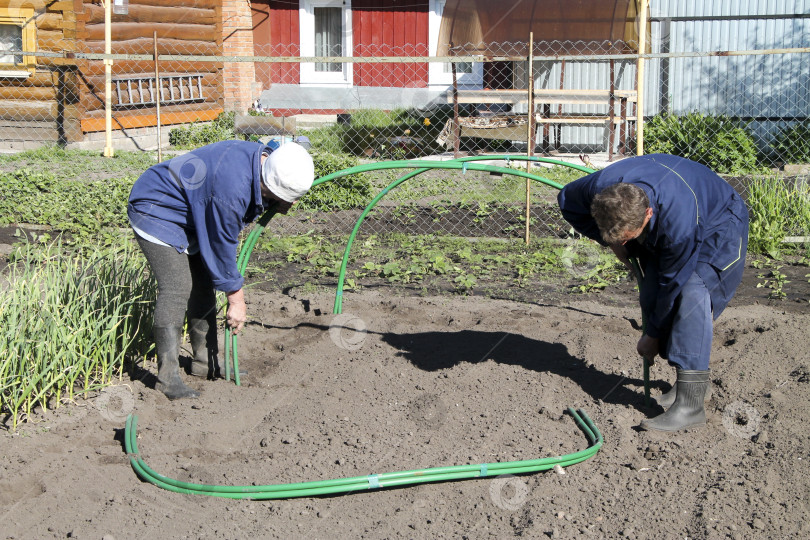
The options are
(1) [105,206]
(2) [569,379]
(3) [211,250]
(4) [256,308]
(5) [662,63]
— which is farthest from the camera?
(5) [662,63]

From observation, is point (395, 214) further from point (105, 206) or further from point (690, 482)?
point (690, 482)

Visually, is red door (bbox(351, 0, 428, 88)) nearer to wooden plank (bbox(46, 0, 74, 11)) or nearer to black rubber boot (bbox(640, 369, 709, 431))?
wooden plank (bbox(46, 0, 74, 11))

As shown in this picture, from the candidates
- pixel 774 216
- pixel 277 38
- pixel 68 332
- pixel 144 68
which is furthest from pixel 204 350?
pixel 277 38

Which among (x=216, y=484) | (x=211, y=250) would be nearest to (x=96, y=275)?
(x=211, y=250)

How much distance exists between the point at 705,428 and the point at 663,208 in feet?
3.78

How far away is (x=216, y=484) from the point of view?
3.31 metres

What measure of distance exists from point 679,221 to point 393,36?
12.1 m

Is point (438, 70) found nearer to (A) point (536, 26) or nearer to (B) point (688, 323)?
(A) point (536, 26)

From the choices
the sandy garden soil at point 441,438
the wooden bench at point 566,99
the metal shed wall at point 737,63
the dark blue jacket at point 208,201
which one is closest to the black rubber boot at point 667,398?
the sandy garden soil at point 441,438

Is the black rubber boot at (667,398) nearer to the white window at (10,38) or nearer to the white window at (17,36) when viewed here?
the white window at (17,36)

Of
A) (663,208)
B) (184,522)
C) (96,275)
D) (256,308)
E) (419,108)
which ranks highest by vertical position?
(419,108)

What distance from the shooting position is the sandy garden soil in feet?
9.95

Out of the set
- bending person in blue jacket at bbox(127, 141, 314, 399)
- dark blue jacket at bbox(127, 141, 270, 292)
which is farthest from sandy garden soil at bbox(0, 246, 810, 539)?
dark blue jacket at bbox(127, 141, 270, 292)

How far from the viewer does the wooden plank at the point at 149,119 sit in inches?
466
